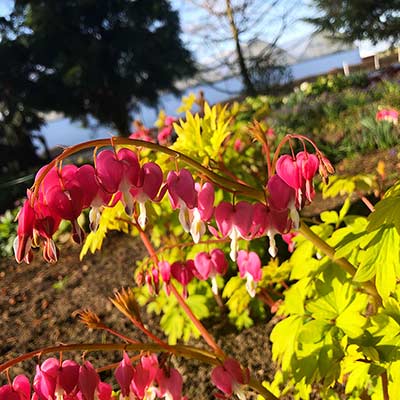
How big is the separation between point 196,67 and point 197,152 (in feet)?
55.1

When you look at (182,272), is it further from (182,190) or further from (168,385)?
(182,190)

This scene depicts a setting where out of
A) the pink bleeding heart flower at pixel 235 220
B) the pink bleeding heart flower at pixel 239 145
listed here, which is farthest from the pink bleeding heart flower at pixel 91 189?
the pink bleeding heart flower at pixel 239 145

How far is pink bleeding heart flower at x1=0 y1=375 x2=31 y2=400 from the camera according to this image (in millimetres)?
671

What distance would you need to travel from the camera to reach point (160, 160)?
121cm

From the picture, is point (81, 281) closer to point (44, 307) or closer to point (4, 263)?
point (44, 307)

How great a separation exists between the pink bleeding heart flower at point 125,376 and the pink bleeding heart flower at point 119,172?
288 mm

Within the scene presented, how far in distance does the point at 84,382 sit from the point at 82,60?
15501mm

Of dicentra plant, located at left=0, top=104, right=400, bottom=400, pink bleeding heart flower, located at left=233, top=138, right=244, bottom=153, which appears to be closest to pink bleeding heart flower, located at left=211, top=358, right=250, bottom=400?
dicentra plant, located at left=0, top=104, right=400, bottom=400

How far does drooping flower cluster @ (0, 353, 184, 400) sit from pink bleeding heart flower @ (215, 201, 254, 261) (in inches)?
10.7

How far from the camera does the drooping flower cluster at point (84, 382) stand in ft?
2.24

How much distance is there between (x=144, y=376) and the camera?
0.80 m

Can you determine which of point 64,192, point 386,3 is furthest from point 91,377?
point 386,3

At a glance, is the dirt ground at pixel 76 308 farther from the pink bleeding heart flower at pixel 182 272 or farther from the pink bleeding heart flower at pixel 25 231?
the pink bleeding heart flower at pixel 25 231

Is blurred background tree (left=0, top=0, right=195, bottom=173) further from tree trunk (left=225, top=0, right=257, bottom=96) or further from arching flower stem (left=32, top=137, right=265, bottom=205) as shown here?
arching flower stem (left=32, top=137, right=265, bottom=205)
